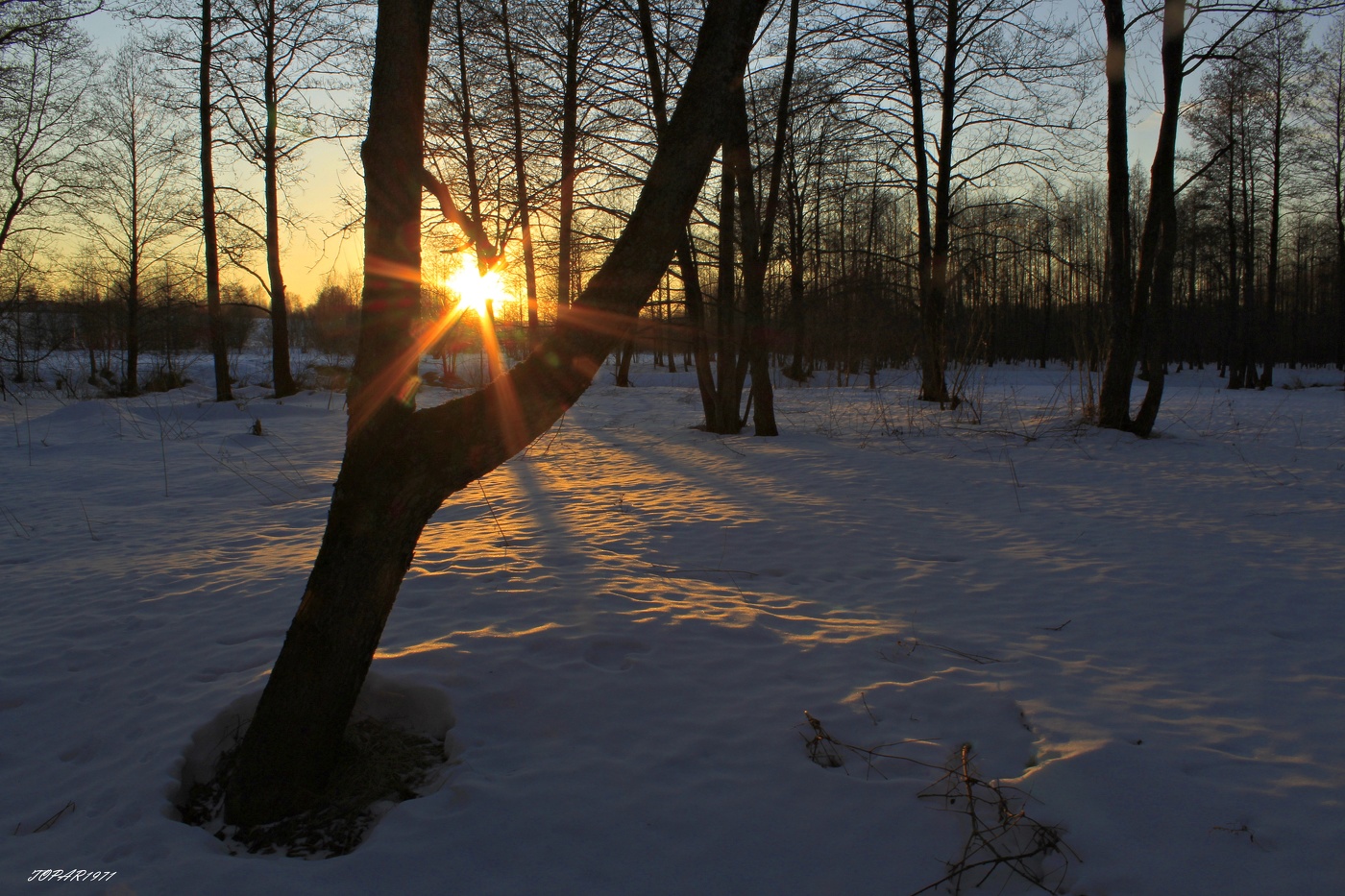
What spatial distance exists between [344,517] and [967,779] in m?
2.20

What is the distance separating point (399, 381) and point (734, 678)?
6.34 feet

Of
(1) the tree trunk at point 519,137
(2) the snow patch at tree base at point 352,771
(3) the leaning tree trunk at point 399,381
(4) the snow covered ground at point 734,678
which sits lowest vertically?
(2) the snow patch at tree base at point 352,771

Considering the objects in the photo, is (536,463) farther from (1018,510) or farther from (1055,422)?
(1055,422)

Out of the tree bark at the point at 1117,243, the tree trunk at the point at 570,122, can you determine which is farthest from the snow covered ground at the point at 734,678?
the tree trunk at the point at 570,122

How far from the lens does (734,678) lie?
10.1 feet

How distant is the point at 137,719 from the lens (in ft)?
9.00

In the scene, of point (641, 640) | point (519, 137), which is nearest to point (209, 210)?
point (519, 137)

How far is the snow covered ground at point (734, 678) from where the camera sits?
1991 millimetres

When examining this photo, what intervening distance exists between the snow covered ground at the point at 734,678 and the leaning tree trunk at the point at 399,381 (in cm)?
42

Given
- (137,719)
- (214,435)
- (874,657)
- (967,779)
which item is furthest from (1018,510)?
(214,435)

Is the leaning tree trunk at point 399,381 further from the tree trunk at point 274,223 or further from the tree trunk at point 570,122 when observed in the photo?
the tree trunk at point 274,223

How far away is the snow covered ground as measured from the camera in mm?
1991

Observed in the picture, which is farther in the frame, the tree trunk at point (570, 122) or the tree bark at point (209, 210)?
the tree bark at point (209, 210)

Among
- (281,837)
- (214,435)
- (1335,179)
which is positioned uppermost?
(1335,179)
